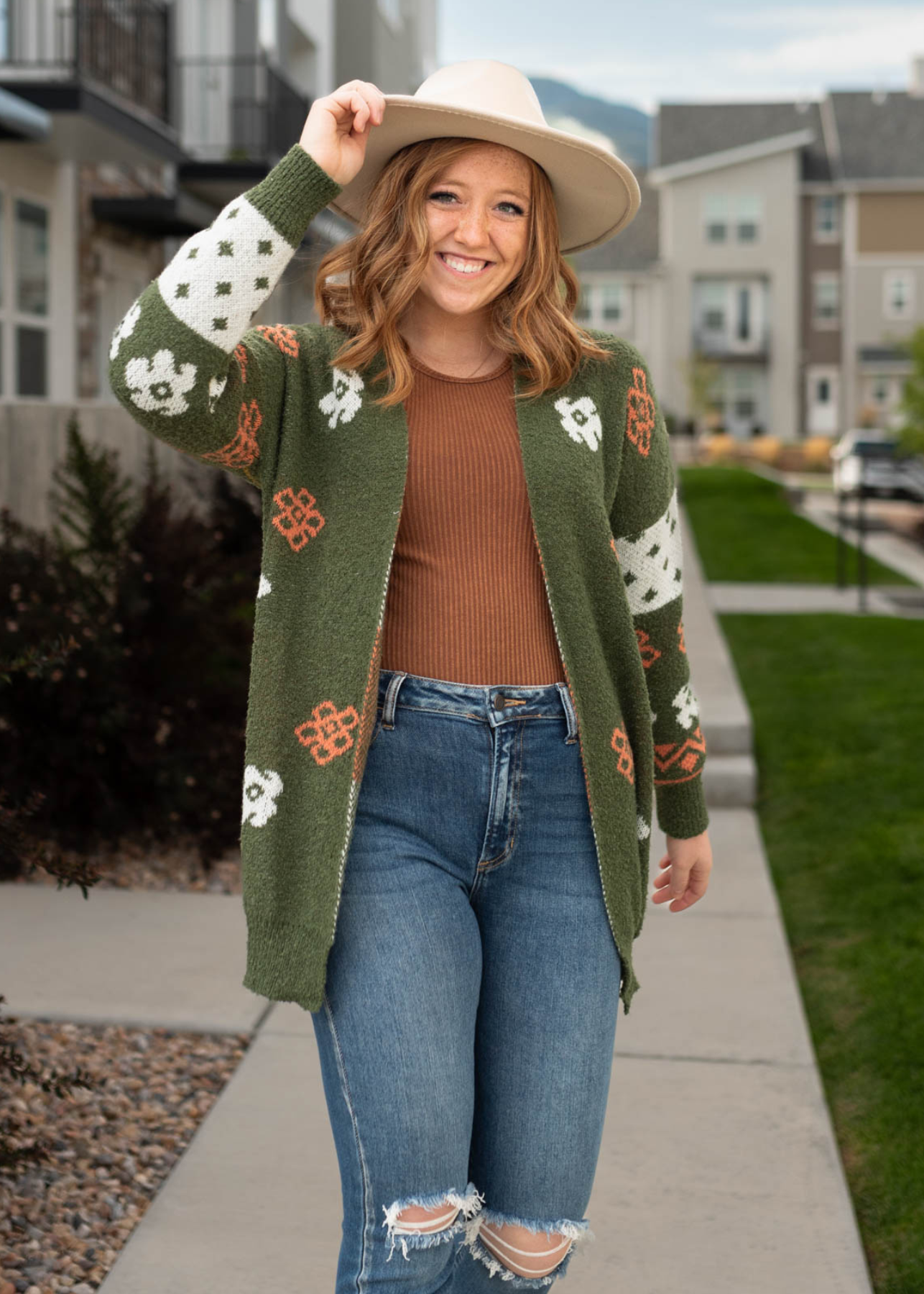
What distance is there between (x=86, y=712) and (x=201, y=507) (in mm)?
3808

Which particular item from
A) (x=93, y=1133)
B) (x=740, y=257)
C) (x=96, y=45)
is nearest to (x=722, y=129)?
(x=740, y=257)

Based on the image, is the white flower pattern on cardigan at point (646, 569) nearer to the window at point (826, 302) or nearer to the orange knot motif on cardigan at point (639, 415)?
the orange knot motif on cardigan at point (639, 415)

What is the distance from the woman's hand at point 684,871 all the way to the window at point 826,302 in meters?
56.2

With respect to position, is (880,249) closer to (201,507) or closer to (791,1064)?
(201,507)

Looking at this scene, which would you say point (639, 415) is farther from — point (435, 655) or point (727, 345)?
point (727, 345)

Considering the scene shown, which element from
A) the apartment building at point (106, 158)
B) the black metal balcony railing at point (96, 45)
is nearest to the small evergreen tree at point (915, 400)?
the apartment building at point (106, 158)

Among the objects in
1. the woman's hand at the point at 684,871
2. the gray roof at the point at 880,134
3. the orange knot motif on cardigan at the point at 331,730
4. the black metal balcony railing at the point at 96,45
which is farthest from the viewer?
the gray roof at the point at 880,134

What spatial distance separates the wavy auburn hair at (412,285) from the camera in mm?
2240

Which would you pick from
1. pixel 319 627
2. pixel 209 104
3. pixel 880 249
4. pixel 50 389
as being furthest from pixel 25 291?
pixel 880 249

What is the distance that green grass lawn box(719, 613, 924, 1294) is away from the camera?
348cm

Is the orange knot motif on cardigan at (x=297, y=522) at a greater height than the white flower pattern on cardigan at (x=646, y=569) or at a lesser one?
greater

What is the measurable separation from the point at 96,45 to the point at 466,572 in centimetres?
1157

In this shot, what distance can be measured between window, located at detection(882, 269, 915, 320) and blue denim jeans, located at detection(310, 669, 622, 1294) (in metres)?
56.6

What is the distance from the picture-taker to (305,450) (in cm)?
221
